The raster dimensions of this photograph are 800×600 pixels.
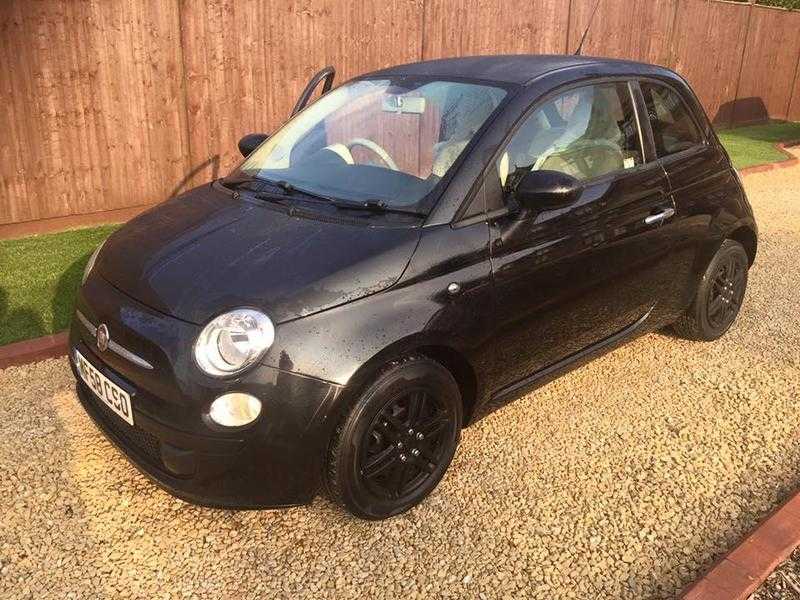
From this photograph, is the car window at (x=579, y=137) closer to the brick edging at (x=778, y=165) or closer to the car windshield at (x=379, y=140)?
the car windshield at (x=379, y=140)

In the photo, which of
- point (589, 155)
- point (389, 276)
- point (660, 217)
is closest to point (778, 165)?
point (660, 217)

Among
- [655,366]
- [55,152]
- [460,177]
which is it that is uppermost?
[460,177]

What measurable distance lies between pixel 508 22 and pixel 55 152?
6816 millimetres

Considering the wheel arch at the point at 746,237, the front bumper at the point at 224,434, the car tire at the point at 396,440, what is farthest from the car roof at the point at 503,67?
the front bumper at the point at 224,434

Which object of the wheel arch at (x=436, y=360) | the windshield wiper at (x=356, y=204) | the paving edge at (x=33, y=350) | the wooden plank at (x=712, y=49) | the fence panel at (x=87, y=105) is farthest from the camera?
the wooden plank at (x=712, y=49)

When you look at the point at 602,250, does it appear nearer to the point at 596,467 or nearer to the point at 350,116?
the point at 596,467

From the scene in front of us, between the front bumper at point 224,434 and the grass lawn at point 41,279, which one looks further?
the grass lawn at point 41,279

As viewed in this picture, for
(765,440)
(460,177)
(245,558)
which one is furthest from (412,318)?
(765,440)

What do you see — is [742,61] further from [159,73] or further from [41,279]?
[41,279]

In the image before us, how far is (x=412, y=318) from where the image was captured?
8.89 feet

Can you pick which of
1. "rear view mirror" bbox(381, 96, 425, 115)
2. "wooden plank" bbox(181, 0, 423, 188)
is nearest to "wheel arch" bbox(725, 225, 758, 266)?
"rear view mirror" bbox(381, 96, 425, 115)

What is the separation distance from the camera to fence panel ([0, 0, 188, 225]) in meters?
6.32

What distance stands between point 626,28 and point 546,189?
11.9 meters

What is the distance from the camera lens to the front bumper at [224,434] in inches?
97.2
